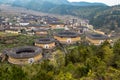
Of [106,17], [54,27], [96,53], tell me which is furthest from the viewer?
[106,17]

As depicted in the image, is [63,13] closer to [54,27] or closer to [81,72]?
[54,27]

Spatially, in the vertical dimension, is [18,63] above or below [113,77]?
below

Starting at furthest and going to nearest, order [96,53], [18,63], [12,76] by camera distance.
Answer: [18,63]
[96,53]
[12,76]

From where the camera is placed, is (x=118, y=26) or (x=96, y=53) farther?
(x=118, y=26)

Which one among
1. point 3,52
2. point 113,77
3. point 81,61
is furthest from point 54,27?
point 113,77

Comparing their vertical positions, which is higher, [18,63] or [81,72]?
[81,72]

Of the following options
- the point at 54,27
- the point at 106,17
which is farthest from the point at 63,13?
the point at 54,27

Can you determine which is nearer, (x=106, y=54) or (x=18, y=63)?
(x=106, y=54)

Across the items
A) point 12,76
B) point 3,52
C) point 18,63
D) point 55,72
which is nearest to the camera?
point 12,76

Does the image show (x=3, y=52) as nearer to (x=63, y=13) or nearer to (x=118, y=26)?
(x=118, y=26)
